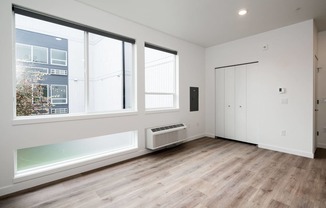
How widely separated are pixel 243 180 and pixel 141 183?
1.59m

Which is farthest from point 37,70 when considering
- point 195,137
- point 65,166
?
point 195,137

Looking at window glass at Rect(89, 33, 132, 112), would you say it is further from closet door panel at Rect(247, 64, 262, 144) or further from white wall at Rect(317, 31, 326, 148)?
white wall at Rect(317, 31, 326, 148)

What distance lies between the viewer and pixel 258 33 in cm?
411

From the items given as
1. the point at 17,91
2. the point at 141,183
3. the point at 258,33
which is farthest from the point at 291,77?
the point at 17,91

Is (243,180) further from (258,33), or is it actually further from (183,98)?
(258,33)

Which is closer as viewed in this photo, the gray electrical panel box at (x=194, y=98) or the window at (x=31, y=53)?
the window at (x=31, y=53)

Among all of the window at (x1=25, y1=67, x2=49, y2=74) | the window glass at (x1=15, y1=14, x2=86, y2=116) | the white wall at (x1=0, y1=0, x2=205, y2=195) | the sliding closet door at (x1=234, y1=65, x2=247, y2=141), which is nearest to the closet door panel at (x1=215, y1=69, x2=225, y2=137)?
the sliding closet door at (x1=234, y1=65, x2=247, y2=141)

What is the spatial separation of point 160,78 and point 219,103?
207 cm

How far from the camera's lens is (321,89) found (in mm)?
4035

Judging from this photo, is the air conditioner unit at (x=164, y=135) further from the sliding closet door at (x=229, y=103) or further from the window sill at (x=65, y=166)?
the sliding closet door at (x=229, y=103)

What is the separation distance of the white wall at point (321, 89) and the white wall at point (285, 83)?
107cm

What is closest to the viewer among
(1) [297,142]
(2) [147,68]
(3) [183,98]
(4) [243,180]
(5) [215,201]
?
(5) [215,201]

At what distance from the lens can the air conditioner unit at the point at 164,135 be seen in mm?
3626

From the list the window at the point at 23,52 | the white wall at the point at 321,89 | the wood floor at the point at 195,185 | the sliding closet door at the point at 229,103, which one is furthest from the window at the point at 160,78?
the white wall at the point at 321,89
